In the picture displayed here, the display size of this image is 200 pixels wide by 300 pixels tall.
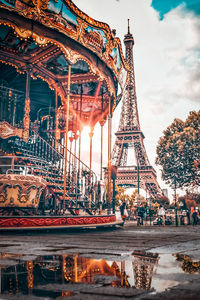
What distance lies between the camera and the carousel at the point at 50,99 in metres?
11.0

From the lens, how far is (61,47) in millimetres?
12930

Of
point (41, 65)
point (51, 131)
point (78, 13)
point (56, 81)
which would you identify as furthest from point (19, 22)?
point (51, 131)

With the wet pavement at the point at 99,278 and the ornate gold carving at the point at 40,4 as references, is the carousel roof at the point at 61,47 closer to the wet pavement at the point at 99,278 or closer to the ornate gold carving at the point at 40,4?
the ornate gold carving at the point at 40,4

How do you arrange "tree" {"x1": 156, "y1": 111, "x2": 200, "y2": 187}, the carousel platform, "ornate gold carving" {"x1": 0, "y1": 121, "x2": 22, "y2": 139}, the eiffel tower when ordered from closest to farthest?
the carousel platform
"ornate gold carving" {"x1": 0, "y1": 121, "x2": 22, "y2": 139}
"tree" {"x1": 156, "y1": 111, "x2": 200, "y2": 187}
the eiffel tower

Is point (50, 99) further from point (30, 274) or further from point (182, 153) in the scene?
point (182, 153)

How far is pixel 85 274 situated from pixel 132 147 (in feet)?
Answer: 200

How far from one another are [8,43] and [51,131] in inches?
246

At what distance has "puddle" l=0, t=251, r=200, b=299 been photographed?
2285mm

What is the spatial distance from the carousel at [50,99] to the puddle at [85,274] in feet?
21.0

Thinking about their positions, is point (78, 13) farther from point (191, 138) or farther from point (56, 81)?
point (191, 138)

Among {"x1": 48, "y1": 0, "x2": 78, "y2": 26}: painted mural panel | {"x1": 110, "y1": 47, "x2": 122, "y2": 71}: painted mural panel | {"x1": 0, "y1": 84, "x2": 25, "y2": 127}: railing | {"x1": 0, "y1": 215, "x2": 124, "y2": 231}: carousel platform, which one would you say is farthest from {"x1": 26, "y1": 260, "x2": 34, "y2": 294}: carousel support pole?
{"x1": 0, "y1": 84, "x2": 25, "y2": 127}: railing

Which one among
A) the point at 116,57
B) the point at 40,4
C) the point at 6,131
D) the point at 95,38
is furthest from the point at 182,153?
the point at 40,4

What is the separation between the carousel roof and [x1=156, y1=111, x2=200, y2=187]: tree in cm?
1986

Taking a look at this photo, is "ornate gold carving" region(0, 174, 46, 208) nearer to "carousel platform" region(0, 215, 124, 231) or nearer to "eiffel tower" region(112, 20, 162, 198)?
"carousel platform" region(0, 215, 124, 231)
